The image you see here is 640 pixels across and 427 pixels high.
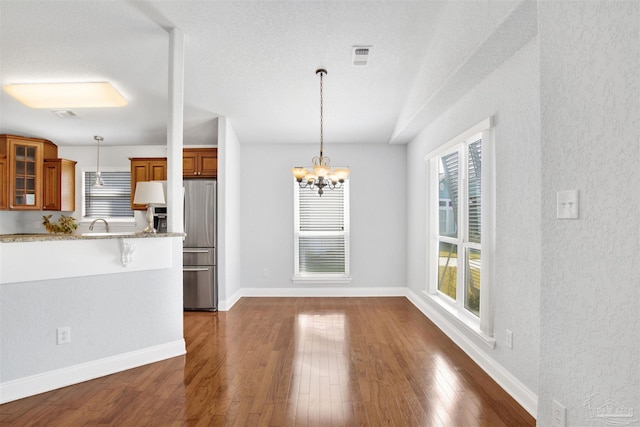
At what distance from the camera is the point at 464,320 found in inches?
125

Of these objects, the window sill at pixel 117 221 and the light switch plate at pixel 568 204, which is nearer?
the light switch plate at pixel 568 204

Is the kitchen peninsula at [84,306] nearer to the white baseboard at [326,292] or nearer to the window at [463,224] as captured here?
the white baseboard at [326,292]

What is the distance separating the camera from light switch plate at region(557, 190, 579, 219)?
1.44 metres

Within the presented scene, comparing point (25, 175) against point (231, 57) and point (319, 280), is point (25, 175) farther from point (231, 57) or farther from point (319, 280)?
point (319, 280)

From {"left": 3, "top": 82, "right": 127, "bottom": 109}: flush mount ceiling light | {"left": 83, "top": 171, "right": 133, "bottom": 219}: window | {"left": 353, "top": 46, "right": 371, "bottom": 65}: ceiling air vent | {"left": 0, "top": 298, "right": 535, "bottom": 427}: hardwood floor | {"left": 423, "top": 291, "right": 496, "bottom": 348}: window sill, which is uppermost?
{"left": 353, "top": 46, "right": 371, "bottom": 65}: ceiling air vent

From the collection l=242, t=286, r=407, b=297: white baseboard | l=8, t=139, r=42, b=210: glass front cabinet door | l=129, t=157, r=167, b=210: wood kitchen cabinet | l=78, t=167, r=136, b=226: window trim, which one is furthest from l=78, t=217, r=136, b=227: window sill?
l=242, t=286, r=407, b=297: white baseboard

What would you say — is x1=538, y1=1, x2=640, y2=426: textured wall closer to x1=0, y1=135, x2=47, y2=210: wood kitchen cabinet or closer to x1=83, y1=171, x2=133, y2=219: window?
x1=83, y1=171, x2=133, y2=219: window

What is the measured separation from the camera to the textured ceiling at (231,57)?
2818 mm

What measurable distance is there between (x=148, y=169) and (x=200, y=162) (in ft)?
3.35

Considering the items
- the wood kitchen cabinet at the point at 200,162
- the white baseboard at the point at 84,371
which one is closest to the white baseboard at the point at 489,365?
the white baseboard at the point at 84,371

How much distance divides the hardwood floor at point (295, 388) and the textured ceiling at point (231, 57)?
2.79 metres

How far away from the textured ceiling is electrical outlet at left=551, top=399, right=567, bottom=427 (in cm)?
296

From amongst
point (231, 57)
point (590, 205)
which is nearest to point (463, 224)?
point (590, 205)

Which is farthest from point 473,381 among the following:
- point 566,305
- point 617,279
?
point 617,279
